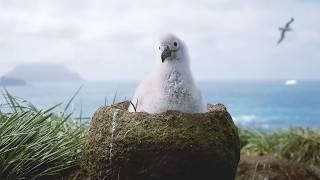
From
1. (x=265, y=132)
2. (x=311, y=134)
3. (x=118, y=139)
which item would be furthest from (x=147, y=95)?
(x=265, y=132)

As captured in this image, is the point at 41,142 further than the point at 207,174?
Yes

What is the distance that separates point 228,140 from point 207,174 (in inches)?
8.8

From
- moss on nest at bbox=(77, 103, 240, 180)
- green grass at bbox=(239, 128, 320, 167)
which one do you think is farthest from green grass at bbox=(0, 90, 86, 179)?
green grass at bbox=(239, 128, 320, 167)

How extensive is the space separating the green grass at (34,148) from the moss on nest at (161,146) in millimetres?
554

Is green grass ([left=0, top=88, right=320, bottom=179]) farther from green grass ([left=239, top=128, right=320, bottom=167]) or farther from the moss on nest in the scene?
green grass ([left=239, top=128, right=320, bottom=167])

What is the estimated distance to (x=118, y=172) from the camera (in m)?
3.67

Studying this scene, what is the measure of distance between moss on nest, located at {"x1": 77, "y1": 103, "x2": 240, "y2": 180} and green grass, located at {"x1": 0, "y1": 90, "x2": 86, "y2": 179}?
0.55m

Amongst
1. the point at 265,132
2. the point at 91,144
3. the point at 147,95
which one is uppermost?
the point at 147,95

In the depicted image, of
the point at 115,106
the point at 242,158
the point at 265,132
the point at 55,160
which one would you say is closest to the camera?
the point at 115,106

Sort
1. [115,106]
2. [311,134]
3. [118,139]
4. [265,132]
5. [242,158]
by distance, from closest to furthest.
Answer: [118,139]
[115,106]
[242,158]
[311,134]
[265,132]

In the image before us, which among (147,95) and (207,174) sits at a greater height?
(147,95)

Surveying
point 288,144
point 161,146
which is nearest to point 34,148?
point 161,146

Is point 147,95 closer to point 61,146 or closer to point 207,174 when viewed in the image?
point 207,174

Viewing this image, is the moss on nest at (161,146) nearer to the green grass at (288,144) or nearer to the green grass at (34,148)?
the green grass at (34,148)
